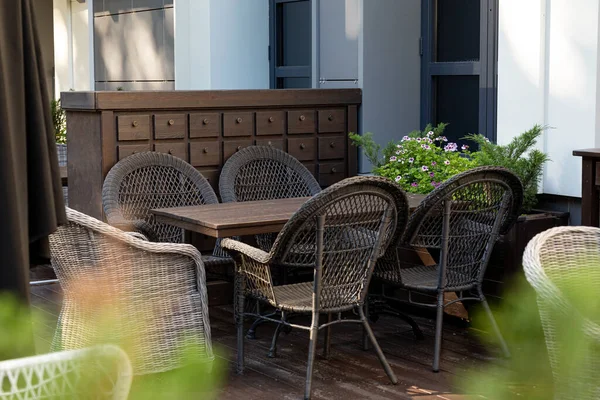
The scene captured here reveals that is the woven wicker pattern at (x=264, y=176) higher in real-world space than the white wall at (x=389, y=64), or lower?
lower

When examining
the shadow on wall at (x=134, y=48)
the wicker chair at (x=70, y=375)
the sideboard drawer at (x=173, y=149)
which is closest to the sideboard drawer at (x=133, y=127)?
the sideboard drawer at (x=173, y=149)

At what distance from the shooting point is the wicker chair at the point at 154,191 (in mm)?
5754

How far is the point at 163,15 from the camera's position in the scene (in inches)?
389

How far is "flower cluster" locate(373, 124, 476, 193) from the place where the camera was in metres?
5.82

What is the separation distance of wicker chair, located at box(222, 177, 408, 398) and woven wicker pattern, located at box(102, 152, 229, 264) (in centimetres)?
140

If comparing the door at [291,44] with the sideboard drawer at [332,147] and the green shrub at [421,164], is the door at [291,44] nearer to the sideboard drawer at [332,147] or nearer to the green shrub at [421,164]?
the sideboard drawer at [332,147]

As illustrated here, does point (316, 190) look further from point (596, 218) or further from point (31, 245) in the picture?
point (31, 245)

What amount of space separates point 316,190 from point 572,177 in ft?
5.75

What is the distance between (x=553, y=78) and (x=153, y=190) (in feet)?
8.60

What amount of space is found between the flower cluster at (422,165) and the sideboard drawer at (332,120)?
92 cm

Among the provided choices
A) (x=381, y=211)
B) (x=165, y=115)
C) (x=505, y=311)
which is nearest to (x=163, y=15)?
(x=165, y=115)

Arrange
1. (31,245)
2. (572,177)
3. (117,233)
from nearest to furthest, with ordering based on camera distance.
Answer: (31,245)
(117,233)
(572,177)

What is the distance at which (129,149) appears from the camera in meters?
6.00

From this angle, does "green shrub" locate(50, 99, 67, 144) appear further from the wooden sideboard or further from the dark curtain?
the dark curtain
